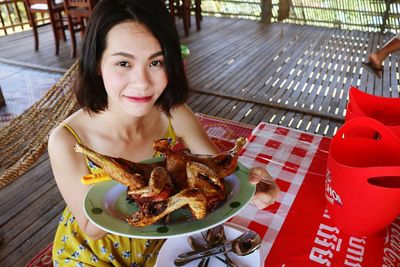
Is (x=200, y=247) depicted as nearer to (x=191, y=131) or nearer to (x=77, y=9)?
(x=191, y=131)

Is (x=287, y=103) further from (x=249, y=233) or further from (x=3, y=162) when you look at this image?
(x=249, y=233)

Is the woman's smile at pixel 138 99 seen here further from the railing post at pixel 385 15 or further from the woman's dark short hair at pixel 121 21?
the railing post at pixel 385 15

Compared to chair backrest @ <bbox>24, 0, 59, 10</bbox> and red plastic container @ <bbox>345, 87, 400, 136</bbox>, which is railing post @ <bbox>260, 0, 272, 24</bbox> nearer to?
chair backrest @ <bbox>24, 0, 59, 10</bbox>

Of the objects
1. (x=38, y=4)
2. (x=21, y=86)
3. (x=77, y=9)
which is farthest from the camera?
(x=38, y=4)

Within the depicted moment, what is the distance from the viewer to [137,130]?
4.29 feet

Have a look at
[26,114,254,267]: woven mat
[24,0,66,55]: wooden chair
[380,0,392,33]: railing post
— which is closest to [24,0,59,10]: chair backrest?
[24,0,66,55]: wooden chair

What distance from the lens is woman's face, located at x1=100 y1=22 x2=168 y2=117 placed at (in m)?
0.91

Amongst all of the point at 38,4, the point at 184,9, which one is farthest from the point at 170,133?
the point at 184,9

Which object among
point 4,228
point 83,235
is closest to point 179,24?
point 4,228

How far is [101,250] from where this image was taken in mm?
1087

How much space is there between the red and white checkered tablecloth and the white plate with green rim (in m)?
0.22

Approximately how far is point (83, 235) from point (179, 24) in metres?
5.78

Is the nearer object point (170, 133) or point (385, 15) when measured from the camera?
point (170, 133)

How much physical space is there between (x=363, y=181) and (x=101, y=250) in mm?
800
